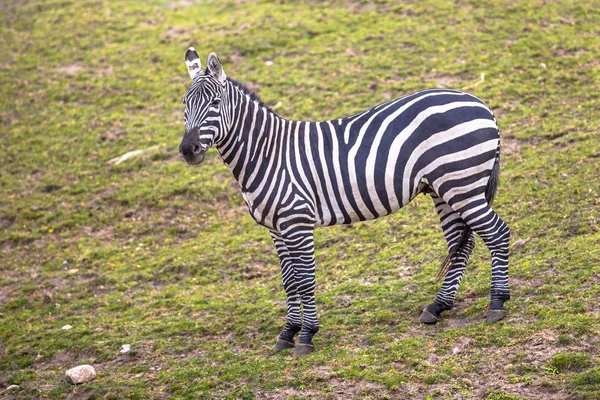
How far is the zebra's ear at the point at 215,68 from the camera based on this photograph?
785cm

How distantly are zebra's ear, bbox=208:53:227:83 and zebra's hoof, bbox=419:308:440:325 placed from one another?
11.2 ft

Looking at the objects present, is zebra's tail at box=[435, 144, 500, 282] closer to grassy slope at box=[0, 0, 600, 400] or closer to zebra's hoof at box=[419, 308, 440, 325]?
zebra's hoof at box=[419, 308, 440, 325]

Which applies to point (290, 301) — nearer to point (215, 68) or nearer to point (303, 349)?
point (303, 349)

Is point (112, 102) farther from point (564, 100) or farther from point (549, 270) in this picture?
point (549, 270)

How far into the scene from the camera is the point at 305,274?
806 centimetres

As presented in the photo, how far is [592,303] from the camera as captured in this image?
771cm

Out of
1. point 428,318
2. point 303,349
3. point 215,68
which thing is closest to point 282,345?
point 303,349

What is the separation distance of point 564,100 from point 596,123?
55.2 inches

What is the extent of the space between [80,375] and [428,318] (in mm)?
3998

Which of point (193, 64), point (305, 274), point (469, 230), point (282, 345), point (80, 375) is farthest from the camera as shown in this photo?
point (80, 375)

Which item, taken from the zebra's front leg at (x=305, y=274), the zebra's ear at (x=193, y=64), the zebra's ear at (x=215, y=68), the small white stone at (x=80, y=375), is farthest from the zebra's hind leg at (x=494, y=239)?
the small white stone at (x=80, y=375)

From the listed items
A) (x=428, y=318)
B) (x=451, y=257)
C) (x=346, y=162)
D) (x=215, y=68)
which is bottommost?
(x=428, y=318)

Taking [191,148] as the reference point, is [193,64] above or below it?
above

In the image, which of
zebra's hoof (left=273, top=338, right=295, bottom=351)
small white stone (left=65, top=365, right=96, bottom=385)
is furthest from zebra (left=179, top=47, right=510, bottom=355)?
small white stone (left=65, top=365, right=96, bottom=385)
